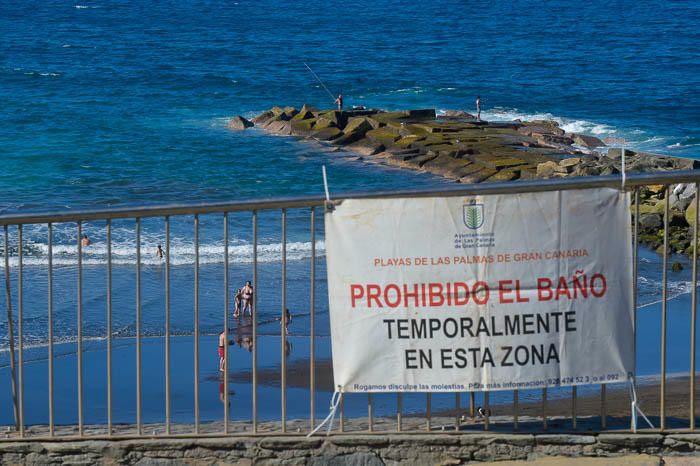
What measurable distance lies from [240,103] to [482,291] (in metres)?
51.9

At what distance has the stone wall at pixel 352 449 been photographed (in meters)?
6.43

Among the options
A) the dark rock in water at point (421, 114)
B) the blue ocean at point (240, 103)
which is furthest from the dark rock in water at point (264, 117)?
the dark rock in water at point (421, 114)

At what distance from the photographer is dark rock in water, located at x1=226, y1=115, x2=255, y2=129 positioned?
50.0 metres

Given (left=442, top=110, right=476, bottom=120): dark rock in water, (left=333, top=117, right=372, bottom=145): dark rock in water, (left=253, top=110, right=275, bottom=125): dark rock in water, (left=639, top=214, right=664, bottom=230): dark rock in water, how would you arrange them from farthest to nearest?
(left=253, top=110, right=275, bottom=125): dark rock in water
(left=442, top=110, right=476, bottom=120): dark rock in water
(left=333, top=117, right=372, bottom=145): dark rock in water
(left=639, top=214, right=664, bottom=230): dark rock in water

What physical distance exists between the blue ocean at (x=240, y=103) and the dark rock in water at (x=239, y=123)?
78 centimetres

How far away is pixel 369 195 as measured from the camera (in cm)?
629

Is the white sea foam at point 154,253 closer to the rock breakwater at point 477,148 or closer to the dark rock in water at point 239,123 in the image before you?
the rock breakwater at point 477,148

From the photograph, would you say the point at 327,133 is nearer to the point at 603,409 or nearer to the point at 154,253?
the point at 154,253

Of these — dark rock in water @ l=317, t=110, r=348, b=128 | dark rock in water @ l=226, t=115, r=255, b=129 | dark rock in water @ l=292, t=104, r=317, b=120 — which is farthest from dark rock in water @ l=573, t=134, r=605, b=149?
dark rock in water @ l=226, t=115, r=255, b=129

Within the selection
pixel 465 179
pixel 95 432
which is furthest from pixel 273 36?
pixel 95 432

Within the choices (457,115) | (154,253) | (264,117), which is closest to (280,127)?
(264,117)

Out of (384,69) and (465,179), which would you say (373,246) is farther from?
(384,69)

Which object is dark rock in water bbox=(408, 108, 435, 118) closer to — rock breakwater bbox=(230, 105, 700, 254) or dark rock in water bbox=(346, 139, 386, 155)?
rock breakwater bbox=(230, 105, 700, 254)

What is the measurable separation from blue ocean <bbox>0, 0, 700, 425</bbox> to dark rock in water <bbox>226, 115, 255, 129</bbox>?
30.9 inches
